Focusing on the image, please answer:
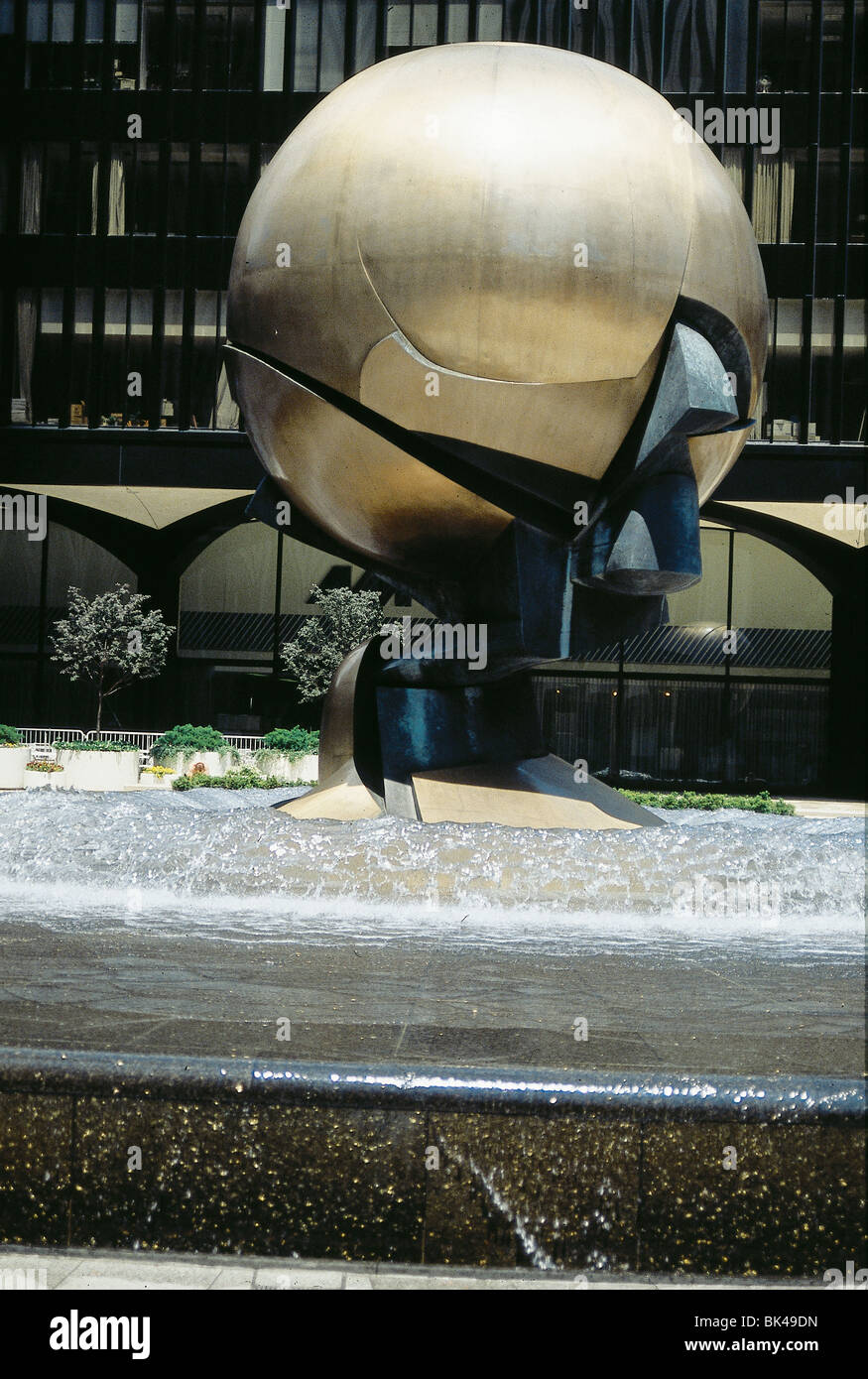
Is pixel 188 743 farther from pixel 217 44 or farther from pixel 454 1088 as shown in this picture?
pixel 454 1088

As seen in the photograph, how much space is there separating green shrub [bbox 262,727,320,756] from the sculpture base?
56.3 feet

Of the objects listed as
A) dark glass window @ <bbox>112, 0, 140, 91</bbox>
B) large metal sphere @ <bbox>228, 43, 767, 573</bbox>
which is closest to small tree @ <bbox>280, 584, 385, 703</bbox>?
dark glass window @ <bbox>112, 0, 140, 91</bbox>

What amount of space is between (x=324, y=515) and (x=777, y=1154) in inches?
244

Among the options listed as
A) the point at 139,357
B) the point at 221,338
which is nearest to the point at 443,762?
the point at 221,338

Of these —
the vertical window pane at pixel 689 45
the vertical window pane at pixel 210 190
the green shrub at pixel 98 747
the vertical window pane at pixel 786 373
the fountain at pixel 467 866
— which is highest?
the vertical window pane at pixel 689 45

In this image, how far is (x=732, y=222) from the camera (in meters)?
8.15

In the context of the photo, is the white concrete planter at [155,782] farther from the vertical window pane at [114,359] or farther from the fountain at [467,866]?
the fountain at [467,866]

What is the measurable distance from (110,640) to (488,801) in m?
22.2

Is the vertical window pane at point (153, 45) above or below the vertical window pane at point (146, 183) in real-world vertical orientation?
above

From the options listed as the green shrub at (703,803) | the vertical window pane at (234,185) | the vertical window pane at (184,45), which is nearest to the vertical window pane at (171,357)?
the vertical window pane at (234,185)

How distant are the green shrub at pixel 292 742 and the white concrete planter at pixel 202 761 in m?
0.86

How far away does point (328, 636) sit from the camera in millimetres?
29250

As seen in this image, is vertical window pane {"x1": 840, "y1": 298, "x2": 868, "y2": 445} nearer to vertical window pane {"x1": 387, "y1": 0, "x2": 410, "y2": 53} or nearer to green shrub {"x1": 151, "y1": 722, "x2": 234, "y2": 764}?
vertical window pane {"x1": 387, "y1": 0, "x2": 410, "y2": 53}

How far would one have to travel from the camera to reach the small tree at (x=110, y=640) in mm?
28969
